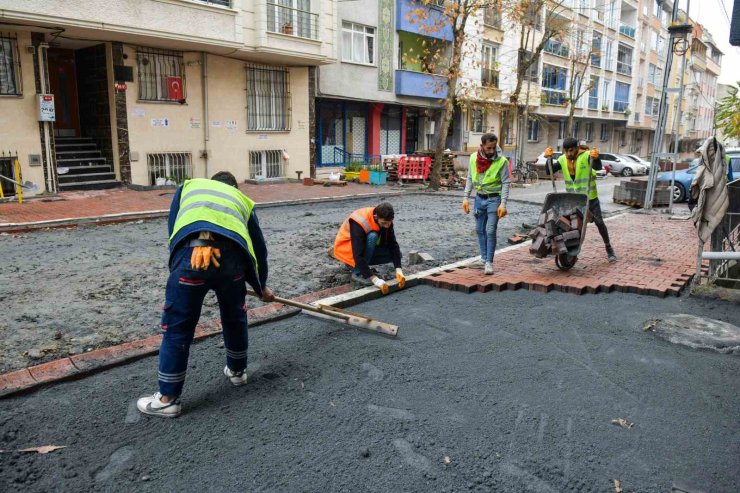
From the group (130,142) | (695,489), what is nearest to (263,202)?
(130,142)

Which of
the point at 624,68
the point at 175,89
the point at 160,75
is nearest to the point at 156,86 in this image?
the point at 160,75

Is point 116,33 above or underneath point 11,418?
above

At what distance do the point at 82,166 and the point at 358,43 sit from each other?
38.6 feet

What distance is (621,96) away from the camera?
44875 mm

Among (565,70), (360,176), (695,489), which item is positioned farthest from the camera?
(565,70)

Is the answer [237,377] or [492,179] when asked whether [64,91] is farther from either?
[237,377]

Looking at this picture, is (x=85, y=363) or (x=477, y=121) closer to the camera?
(x=85, y=363)

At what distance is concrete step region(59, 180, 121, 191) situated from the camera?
46.8 ft

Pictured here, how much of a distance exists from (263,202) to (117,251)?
20.6 feet

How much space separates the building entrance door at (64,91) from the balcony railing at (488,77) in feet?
63.8

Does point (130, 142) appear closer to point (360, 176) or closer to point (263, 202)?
point (263, 202)

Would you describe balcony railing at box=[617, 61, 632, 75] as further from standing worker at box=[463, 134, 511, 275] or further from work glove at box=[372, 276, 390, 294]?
work glove at box=[372, 276, 390, 294]

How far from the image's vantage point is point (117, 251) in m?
7.96

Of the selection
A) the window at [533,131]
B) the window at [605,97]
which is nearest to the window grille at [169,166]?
the window at [533,131]
